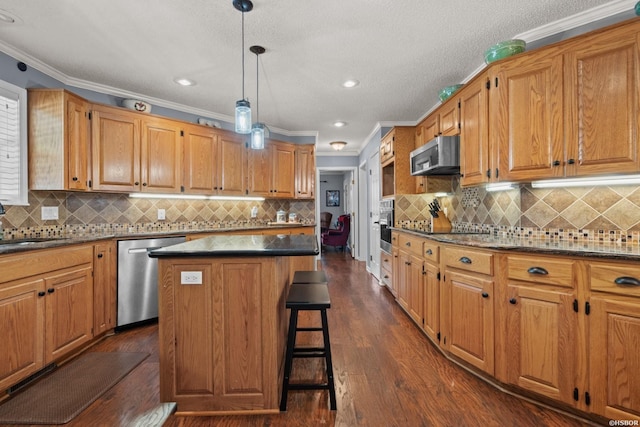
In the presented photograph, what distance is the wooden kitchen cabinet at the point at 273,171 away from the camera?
4391 mm

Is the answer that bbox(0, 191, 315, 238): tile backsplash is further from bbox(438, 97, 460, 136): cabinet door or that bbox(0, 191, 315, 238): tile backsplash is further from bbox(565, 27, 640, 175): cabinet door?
bbox(565, 27, 640, 175): cabinet door

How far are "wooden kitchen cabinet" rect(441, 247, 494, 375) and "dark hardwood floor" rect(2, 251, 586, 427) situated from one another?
6.5 inches

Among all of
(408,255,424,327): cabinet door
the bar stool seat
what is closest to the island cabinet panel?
the bar stool seat

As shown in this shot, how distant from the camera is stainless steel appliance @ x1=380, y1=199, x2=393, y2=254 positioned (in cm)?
403

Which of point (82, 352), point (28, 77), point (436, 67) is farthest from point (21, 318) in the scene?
point (436, 67)

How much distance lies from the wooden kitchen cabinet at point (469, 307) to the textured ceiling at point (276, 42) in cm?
170

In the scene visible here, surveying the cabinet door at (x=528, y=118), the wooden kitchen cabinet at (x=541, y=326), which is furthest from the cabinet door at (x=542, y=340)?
the cabinet door at (x=528, y=118)

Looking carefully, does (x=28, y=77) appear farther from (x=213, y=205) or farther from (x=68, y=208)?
(x=213, y=205)

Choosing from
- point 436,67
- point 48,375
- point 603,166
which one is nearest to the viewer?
point 603,166

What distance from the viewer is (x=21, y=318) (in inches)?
74.9

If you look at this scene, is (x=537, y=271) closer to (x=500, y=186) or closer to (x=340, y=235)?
(x=500, y=186)

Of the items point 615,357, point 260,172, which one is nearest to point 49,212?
point 260,172

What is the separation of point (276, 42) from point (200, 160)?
1.96 metres

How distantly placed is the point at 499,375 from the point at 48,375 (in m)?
3.06
